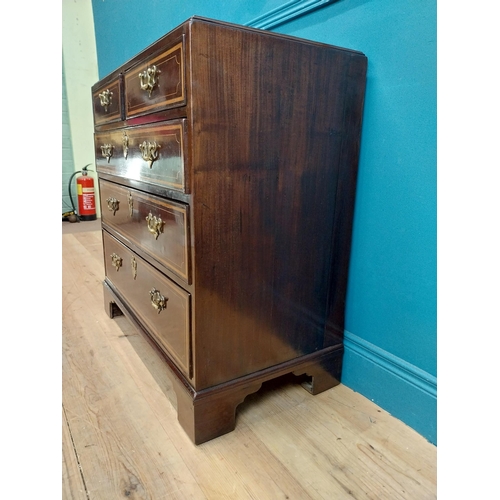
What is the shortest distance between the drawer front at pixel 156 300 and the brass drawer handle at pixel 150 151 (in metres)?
0.30

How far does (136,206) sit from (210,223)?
39 centimetres

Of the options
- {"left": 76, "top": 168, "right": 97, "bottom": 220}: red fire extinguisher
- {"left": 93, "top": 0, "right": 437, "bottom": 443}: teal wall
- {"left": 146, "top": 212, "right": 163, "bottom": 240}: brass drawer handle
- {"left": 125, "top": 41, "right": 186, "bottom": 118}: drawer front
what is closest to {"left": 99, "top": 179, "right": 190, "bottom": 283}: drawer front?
{"left": 146, "top": 212, "right": 163, "bottom": 240}: brass drawer handle

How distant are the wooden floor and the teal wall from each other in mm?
100

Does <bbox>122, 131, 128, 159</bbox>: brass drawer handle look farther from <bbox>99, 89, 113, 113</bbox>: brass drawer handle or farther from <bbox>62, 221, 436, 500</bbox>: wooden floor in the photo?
<bbox>62, 221, 436, 500</bbox>: wooden floor

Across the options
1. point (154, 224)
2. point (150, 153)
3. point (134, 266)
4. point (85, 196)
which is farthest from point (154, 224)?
point (85, 196)

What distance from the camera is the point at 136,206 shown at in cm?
114

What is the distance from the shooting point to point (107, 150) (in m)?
1.34

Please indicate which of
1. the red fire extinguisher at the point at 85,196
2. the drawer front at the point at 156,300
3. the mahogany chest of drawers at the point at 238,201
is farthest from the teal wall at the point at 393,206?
the red fire extinguisher at the point at 85,196

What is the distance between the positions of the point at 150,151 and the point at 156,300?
40 centimetres

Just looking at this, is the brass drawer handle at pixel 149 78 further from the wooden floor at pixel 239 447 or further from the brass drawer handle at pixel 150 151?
the wooden floor at pixel 239 447

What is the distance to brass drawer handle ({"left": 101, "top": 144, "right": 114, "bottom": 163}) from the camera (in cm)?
130

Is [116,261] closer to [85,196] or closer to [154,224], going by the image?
[154,224]
